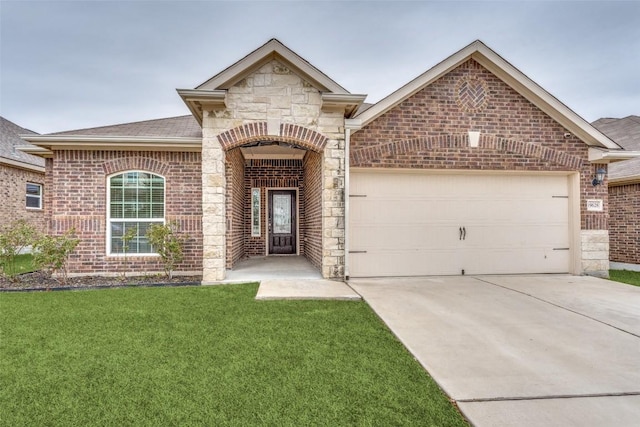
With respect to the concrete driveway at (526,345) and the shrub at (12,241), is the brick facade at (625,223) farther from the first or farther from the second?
the shrub at (12,241)

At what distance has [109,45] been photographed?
568 inches

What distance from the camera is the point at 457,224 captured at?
319 inches

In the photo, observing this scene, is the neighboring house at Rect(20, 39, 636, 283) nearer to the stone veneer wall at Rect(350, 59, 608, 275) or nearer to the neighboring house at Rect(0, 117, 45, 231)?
the stone veneer wall at Rect(350, 59, 608, 275)

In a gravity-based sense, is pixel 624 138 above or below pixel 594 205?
above

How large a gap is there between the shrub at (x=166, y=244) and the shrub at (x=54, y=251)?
5.20 ft

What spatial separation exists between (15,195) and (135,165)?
28.8 feet

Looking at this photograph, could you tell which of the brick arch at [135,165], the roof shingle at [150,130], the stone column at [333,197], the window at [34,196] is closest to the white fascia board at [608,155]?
the stone column at [333,197]

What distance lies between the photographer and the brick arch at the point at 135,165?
7.89m

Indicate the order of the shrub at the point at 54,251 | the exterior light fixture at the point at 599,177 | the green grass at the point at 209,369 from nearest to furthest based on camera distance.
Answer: the green grass at the point at 209,369 → the shrub at the point at 54,251 → the exterior light fixture at the point at 599,177

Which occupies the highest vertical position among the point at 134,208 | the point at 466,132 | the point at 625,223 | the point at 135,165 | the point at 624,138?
the point at 624,138

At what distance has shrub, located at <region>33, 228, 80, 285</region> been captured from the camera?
270 inches

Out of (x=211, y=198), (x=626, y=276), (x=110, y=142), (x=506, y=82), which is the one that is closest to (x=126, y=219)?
(x=110, y=142)

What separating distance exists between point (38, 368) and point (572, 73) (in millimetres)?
23202

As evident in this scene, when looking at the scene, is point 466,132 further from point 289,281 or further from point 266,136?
point 289,281
